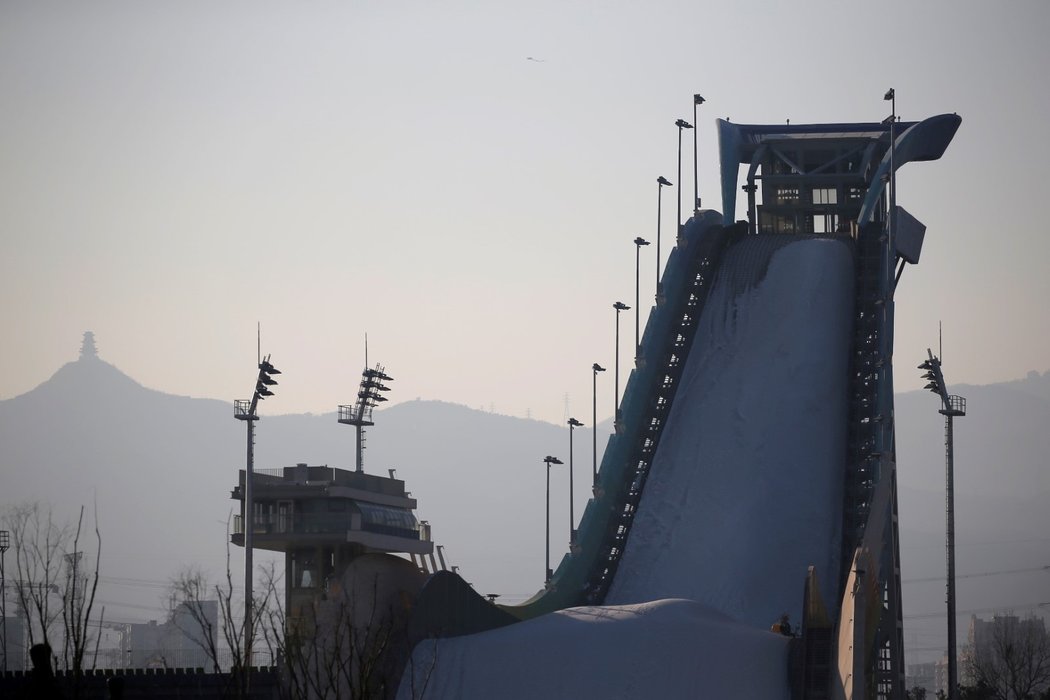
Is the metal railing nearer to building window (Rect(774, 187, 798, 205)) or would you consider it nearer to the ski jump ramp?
the ski jump ramp

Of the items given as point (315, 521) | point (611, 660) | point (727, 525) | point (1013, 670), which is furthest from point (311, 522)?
point (1013, 670)

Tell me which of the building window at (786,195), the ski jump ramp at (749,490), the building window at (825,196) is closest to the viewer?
the ski jump ramp at (749,490)

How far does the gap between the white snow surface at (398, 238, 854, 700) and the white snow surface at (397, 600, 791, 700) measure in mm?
41

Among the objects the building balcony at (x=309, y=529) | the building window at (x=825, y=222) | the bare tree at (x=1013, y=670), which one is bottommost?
the bare tree at (x=1013, y=670)

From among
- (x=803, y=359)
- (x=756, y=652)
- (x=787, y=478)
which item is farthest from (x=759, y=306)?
(x=756, y=652)

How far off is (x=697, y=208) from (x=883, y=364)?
1697cm

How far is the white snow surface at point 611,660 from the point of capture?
41.3 meters

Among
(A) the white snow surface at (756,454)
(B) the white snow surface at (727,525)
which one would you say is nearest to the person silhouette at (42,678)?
(B) the white snow surface at (727,525)

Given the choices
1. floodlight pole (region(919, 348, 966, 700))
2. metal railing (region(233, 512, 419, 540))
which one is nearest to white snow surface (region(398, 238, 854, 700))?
floodlight pole (region(919, 348, 966, 700))

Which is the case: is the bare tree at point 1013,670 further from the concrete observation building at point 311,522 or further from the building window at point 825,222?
the concrete observation building at point 311,522

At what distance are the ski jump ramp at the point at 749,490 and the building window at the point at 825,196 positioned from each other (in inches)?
4.1

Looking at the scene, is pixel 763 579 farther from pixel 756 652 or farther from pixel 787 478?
pixel 756 652

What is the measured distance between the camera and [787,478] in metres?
57.8

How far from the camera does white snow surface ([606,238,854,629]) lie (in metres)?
54.8
